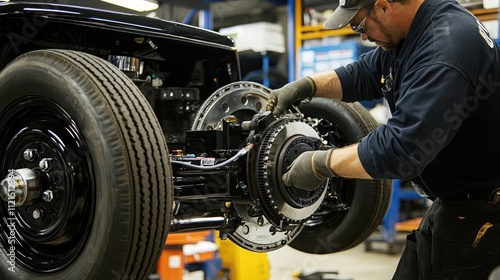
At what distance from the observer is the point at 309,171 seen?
2240mm

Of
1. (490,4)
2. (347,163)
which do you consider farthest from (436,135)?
(490,4)

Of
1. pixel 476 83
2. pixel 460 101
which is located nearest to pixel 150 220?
pixel 460 101

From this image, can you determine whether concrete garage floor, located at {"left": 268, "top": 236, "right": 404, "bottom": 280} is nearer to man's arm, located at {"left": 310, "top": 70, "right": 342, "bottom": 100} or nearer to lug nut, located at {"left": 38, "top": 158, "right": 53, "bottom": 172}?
man's arm, located at {"left": 310, "top": 70, "right": 342, "bottom": 100}

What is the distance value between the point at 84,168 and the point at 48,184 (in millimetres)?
180

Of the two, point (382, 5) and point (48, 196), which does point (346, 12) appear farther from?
point (48, 196)

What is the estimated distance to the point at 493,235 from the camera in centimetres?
226

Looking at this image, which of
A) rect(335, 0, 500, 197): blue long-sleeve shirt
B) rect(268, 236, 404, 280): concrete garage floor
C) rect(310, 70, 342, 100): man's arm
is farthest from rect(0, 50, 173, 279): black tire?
rect(268, 236, 404, 280): concrete garage floor

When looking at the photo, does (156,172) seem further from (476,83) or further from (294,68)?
(294,68)

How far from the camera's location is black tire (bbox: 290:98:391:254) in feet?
10.0

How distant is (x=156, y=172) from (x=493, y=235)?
1319mm

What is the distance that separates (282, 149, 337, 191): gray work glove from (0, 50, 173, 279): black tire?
58 centimetres

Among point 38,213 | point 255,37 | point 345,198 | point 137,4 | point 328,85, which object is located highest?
point 255,37

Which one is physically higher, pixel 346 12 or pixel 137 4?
pixel 137 4

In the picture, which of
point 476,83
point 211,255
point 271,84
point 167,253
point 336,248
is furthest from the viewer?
point 271,84
